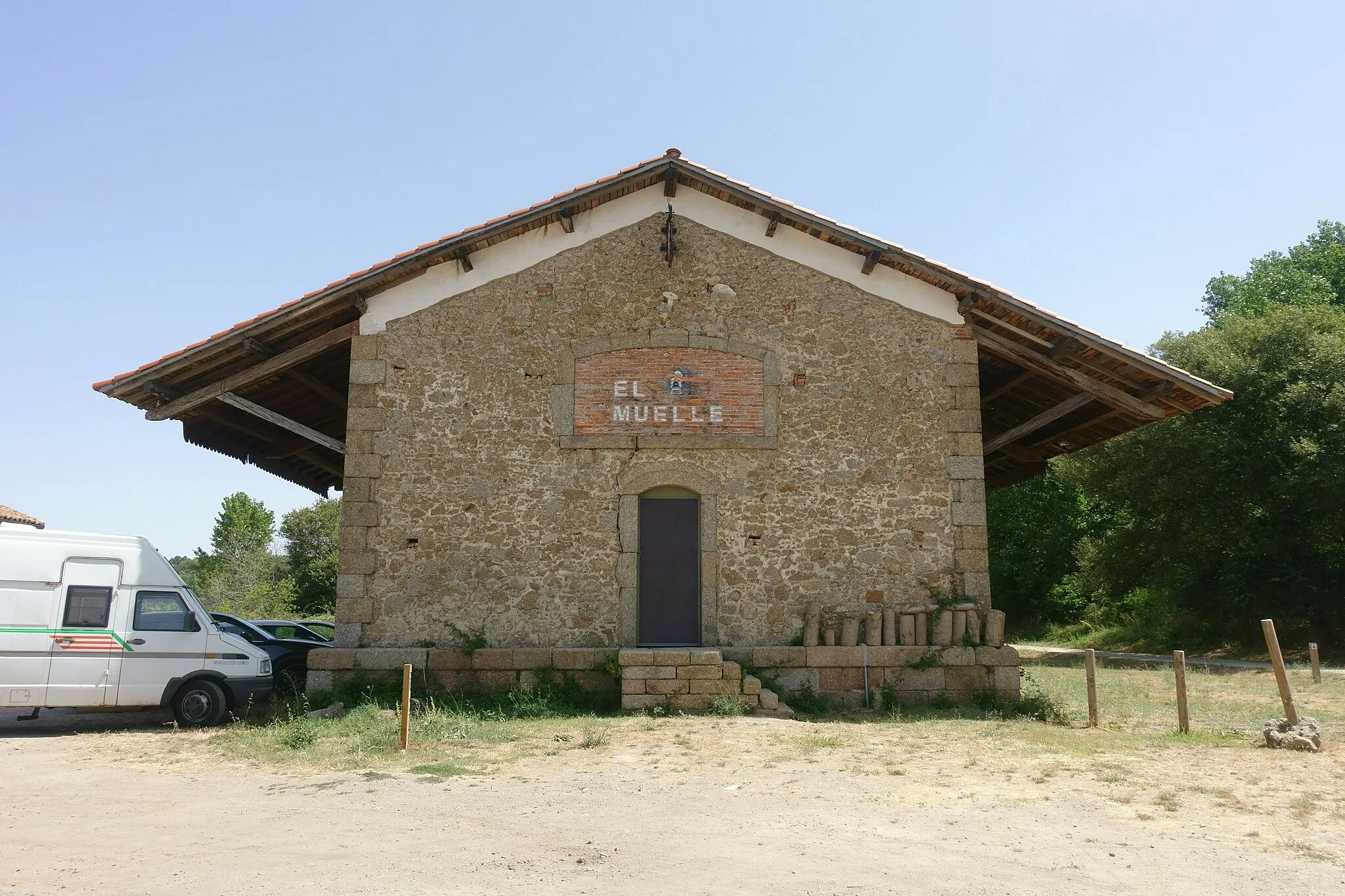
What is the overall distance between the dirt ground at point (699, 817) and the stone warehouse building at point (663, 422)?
1.90 meters

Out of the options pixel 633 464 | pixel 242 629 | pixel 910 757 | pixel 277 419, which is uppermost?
pixel 277 419

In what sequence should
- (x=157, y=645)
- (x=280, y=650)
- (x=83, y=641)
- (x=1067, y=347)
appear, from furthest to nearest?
1. (x=280, y=650)
2. (x=1067, y=347)
3. (x=157, y=645)
4. (x=83, y=641)

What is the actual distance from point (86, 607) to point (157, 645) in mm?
798

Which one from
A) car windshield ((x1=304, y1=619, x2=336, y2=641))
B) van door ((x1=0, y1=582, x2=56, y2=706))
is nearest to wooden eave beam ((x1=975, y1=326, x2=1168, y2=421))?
van door ((x1=0, y1=582, x2=56, y2=706))

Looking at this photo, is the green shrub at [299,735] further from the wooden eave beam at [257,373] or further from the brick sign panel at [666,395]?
the brick sign panel at [666,395]

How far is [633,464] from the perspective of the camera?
10.9 metres

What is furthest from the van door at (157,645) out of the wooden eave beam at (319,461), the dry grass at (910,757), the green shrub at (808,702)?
the green shrub at (808,702)

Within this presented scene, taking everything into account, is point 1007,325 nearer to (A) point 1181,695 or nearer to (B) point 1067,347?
(B) point 1067,347

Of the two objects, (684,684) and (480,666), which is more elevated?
(480,666)

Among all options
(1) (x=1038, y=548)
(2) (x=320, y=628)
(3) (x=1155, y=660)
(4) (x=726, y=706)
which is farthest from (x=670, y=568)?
(1) (x=1038, y=548)

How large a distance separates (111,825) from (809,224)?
8.91 m

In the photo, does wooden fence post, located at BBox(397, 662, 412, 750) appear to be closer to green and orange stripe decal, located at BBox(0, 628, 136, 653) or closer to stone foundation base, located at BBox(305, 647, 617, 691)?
stone foundation base, located at BBox(305, 647, 617, 691)

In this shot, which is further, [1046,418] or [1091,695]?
[1046,418]

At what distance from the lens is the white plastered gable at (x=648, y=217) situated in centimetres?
1121
